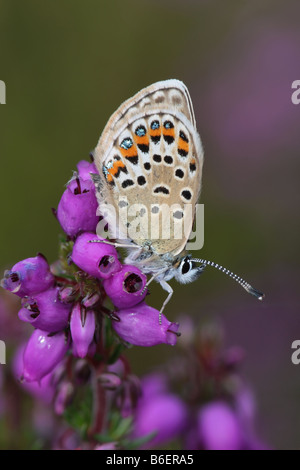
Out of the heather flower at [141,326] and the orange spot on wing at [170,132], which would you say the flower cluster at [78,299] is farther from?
the orange spot on wing at [170,132]

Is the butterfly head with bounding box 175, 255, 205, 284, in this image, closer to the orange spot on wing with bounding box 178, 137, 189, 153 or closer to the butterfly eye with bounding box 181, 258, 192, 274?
the butterfly eye with bounding box 181, 258, 192, 274

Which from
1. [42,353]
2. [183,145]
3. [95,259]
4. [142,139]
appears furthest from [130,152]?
[42,353]

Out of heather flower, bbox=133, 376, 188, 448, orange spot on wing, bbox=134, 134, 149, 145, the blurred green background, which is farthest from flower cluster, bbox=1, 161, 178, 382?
the blurred green background

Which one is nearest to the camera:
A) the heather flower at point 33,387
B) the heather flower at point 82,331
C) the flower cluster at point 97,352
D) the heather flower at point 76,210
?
the heather flower at point 82,331

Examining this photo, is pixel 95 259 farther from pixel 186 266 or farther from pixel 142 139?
pixel 142 139

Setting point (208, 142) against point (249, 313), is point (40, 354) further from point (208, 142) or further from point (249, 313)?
point (208, 142)

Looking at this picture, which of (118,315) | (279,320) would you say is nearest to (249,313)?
(279,320)

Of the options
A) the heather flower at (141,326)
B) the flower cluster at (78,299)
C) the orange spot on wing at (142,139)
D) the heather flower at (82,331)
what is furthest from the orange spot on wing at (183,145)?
the heather flower at (82,331)
